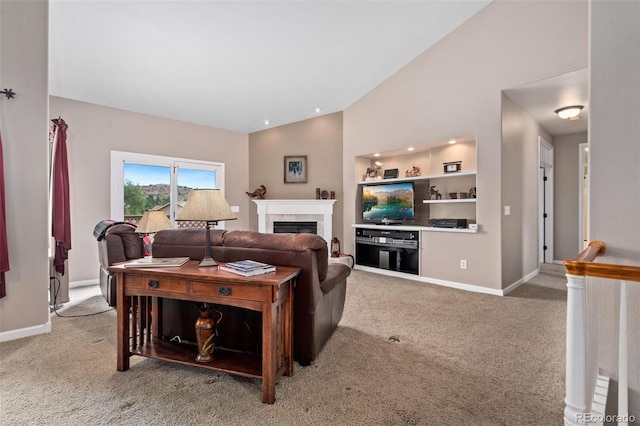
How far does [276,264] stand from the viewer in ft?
7.33

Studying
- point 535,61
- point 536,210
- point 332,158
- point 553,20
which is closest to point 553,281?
point 536,210

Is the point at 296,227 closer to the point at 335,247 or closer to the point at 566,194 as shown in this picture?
the point at 335,247

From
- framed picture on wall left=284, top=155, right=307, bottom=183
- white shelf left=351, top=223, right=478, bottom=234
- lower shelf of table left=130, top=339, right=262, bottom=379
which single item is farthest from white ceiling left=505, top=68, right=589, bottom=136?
lower shelf of table left=130, top=339, right=262, bottom=379

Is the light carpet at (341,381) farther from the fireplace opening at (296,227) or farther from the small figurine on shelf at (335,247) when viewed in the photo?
the fireplace opening at (296,227)

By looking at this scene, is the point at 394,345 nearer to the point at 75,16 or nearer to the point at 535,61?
the point at 535,61

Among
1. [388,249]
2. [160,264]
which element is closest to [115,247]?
[160,264]

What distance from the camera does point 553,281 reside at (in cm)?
484

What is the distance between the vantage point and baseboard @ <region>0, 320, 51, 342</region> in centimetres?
264

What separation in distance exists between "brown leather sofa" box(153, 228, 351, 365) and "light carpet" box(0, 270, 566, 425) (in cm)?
25

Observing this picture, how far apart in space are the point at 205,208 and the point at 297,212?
4.20 metres

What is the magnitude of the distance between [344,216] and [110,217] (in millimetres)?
3923

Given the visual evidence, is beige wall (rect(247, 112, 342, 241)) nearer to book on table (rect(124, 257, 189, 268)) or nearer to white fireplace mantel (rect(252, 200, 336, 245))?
white fireplace mantel (rect(252, 200, 336, 245))

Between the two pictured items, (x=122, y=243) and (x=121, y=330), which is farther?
(x=122, y=243)

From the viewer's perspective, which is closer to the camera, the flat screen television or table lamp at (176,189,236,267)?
table lamp at (176,189,236,267)
